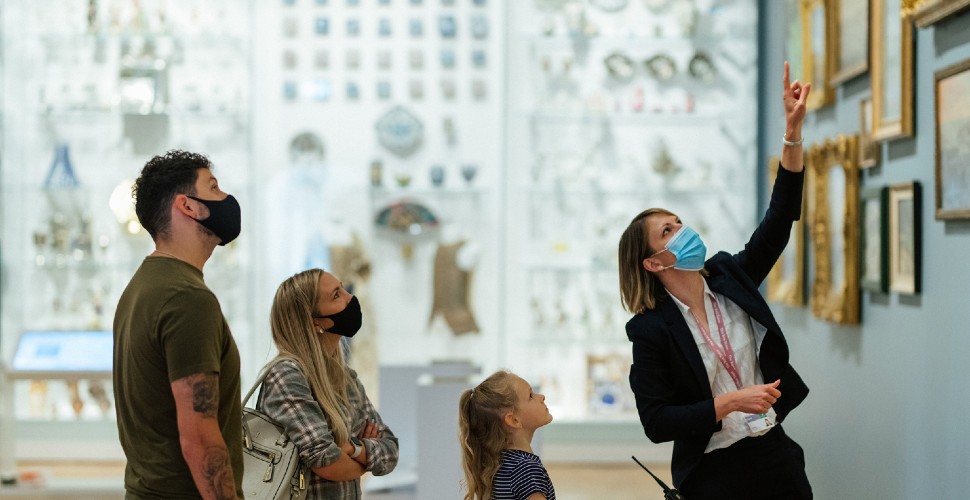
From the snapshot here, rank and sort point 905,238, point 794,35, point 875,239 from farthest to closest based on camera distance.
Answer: point 794,35, point 875,239, point 905,238

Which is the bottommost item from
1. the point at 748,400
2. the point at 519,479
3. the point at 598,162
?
the point at 519,479

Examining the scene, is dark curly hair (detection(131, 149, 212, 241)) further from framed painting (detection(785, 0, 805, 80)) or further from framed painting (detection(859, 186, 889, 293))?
framed painting (detection(785, 0, 805, 80))

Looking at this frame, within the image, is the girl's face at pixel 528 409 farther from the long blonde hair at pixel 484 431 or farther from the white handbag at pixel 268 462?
the white handbag at pixel 268 462

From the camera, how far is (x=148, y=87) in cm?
756

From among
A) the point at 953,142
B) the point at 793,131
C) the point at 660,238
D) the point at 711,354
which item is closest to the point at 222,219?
the point at 660,238

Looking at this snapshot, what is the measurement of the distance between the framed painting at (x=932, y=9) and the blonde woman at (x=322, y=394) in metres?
2.16

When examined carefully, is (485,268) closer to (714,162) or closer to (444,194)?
(444,194)

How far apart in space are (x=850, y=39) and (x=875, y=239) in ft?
3.26

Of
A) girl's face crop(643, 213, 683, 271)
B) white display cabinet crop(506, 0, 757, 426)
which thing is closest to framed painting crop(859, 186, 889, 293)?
girl's face crop(643, 213, 683, 271)

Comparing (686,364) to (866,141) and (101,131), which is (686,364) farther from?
(101,131)

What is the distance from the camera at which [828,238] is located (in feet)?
16.8

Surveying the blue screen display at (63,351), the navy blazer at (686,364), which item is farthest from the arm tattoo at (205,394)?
the blue screen display at (63,351)

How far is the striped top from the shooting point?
9.16 feet

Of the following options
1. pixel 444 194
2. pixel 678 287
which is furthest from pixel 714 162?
pixel 678 287
